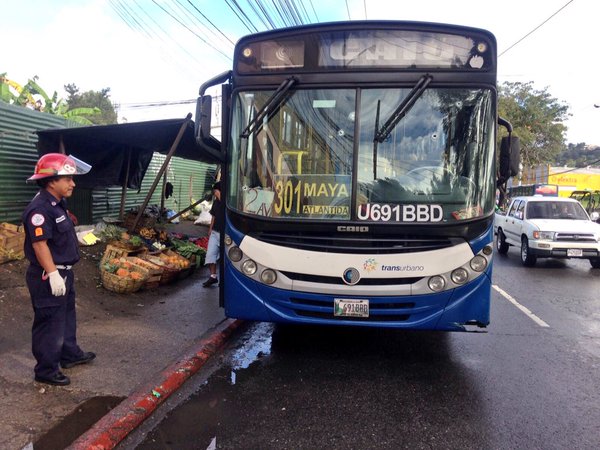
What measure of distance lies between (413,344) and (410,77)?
9.98ft

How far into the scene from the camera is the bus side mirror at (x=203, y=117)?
4.61 m

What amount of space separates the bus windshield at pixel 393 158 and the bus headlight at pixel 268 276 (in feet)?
1.73

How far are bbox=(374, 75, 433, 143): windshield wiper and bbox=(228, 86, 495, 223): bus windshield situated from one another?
0.04 m

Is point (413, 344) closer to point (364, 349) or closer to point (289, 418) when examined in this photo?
point (364, 349)

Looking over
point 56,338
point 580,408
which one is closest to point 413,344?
point 580,408

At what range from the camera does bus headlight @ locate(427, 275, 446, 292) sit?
4203mm

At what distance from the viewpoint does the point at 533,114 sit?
38.5 meters

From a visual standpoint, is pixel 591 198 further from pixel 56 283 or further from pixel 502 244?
pixel 56 283

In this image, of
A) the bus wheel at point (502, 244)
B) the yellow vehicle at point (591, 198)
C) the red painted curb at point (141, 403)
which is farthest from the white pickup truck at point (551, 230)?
the yellow vehicle at point (591, 198)

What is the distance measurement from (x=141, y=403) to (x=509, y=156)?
13.4 ft

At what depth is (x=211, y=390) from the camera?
420 cm

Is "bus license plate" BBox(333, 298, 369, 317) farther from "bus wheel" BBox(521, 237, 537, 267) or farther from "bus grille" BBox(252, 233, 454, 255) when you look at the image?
"bus wheel" BBox(521, 237, 537, 267)

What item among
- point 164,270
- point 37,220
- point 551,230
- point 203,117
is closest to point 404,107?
point 203,117

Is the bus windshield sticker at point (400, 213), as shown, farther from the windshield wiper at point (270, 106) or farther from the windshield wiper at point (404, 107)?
the windshield wiper at point (270, 106)
